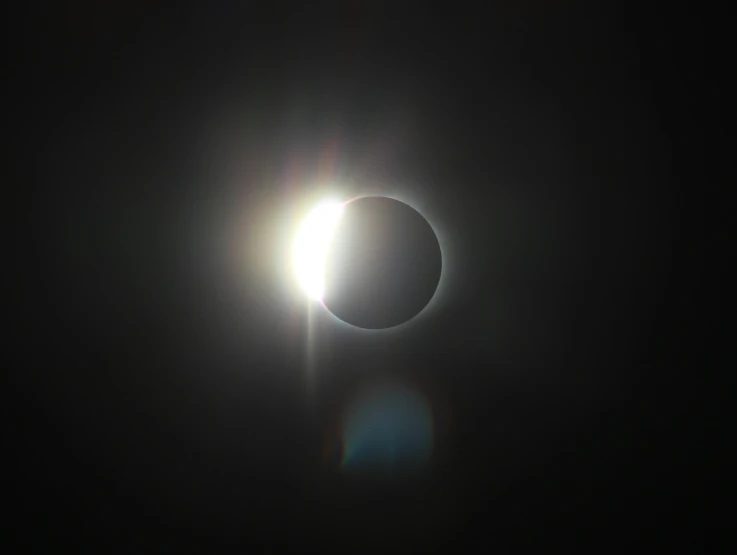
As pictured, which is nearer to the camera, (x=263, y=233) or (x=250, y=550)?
(x=263, y=233)

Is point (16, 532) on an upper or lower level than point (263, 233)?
lower

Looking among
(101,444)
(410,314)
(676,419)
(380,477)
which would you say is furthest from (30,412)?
(676,419)

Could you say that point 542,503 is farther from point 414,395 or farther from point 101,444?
point 101,444

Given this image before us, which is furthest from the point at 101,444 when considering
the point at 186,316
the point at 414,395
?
the point at 414,395

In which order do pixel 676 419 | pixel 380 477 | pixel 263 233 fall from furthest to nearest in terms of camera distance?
1. pixel 380 477
2. pixel 676 419
3. pixel 263 233

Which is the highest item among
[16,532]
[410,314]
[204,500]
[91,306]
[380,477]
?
[410,314]

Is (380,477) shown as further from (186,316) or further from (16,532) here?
(16,532)

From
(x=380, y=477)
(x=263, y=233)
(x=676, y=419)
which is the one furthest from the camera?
(x=380, y=477)
